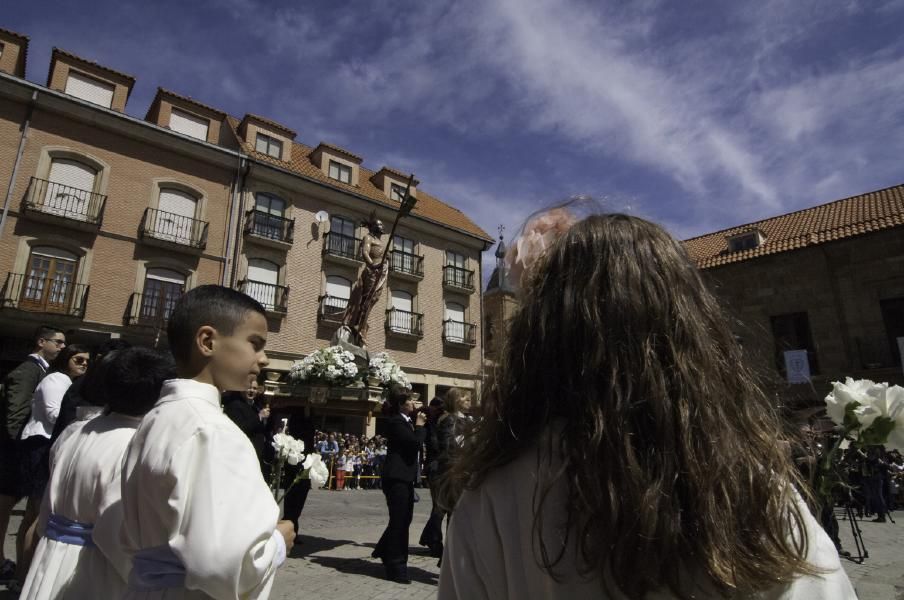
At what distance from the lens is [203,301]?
178 cm

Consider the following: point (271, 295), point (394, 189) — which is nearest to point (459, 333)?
point (394, 189)

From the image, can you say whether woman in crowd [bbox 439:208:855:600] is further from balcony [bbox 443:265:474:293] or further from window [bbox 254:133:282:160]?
balcony [bbox 443:265:474:293]

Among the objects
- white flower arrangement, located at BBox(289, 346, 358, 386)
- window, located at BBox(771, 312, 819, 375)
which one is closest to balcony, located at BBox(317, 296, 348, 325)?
white flower arrangement, located at BBox(289, 346, 358, 386)

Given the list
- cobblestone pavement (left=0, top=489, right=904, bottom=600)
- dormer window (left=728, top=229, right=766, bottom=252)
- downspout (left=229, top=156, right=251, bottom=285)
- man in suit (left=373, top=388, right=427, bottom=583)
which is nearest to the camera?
cobblestone pavement (left=0, top=489, right=904, bottom=600)

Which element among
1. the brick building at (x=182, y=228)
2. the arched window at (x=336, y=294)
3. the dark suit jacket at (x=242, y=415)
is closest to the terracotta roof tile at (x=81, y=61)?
the brick building at (x=182, y=228)

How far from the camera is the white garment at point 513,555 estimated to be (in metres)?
0.83

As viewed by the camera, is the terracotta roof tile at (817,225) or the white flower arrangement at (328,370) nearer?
the white flower arrangement at (328,370)

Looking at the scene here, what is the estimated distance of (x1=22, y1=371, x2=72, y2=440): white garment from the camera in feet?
13.3

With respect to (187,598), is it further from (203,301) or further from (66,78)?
(66,78)

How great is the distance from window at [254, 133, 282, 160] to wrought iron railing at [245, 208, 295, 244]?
3395mm

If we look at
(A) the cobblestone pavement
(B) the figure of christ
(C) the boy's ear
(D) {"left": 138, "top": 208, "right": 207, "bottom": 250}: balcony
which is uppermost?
(D) {"left": 138, "top": 208, "right": 207, "bottom": 250}: balcony

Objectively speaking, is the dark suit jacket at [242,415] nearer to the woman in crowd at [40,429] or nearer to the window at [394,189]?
the woman in crowd at [40,429]

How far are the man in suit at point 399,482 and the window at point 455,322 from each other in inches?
744

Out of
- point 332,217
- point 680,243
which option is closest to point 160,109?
point 332,217
